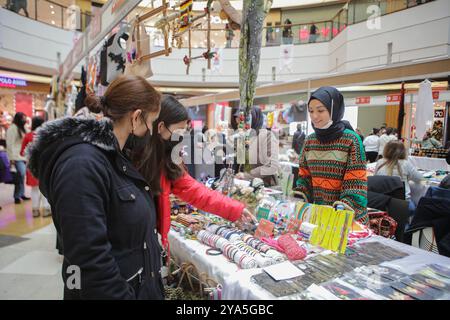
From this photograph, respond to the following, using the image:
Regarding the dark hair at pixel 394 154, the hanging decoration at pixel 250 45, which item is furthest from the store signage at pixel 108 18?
the dark hair at pixel 394 154

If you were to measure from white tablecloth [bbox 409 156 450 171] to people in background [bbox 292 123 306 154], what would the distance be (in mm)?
2216

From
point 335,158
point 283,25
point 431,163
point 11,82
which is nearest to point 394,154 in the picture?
point 335,158

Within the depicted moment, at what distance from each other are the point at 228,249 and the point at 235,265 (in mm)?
99

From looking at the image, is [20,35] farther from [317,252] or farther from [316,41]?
[317,252]

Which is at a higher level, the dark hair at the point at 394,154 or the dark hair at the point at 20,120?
the dark hair at the point at 20,120

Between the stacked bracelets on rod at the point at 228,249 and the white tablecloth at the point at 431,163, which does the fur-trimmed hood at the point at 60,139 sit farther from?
the white tablecloth at the point at 431,163

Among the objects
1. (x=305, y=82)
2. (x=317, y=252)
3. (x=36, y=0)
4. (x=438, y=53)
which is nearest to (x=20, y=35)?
(x=36, y=0)

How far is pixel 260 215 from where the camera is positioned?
1.78 m

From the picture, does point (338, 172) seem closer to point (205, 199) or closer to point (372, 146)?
point (205, 199)

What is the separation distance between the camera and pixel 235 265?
4.39 feet

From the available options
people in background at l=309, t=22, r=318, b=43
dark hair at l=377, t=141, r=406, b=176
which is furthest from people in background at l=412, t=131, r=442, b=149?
people in background at l=309, t=22, r=318, b=43

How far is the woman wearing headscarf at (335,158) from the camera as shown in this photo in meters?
1.84

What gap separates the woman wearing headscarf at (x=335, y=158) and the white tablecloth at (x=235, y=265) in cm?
32

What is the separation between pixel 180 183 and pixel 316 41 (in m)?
12.7
